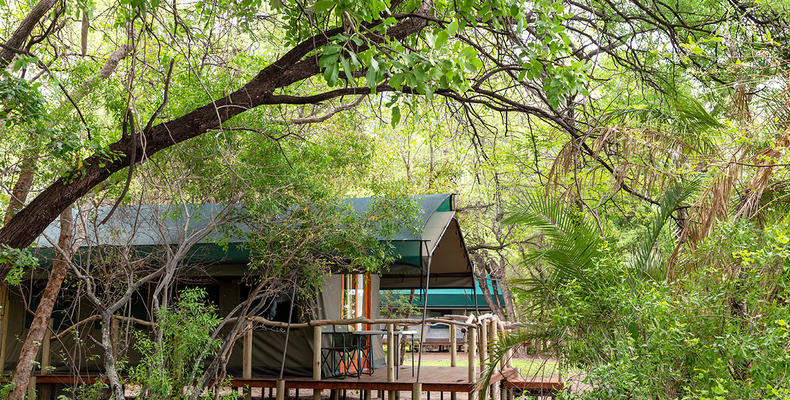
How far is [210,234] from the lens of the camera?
859 centimetres

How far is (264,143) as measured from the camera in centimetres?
738

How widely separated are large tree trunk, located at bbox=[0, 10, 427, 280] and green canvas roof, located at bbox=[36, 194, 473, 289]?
245 cm

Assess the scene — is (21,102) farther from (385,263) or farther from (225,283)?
(225,283)

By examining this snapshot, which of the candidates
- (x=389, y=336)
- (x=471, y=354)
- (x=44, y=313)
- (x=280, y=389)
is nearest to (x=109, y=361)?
(x=44, y=313)

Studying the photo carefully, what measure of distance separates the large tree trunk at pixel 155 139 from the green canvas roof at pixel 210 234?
245 cm

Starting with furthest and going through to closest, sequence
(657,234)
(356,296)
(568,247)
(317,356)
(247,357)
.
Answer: (356,296) < (247,357) < (317,356) < (568,247) < (657,234)

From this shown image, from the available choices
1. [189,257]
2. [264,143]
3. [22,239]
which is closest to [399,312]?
[189,257]

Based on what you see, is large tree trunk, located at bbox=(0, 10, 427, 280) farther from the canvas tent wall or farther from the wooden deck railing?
the wooden deck railing

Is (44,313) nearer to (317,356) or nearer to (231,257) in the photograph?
(231,257)

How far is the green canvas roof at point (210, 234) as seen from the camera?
784 centimetres

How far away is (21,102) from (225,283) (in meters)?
6.09

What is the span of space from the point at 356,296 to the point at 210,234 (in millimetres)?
3958

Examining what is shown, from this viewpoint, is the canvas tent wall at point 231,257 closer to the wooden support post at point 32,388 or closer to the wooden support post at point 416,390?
the wooden support post at point 32,388

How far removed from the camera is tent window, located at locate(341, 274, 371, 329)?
1150cm
